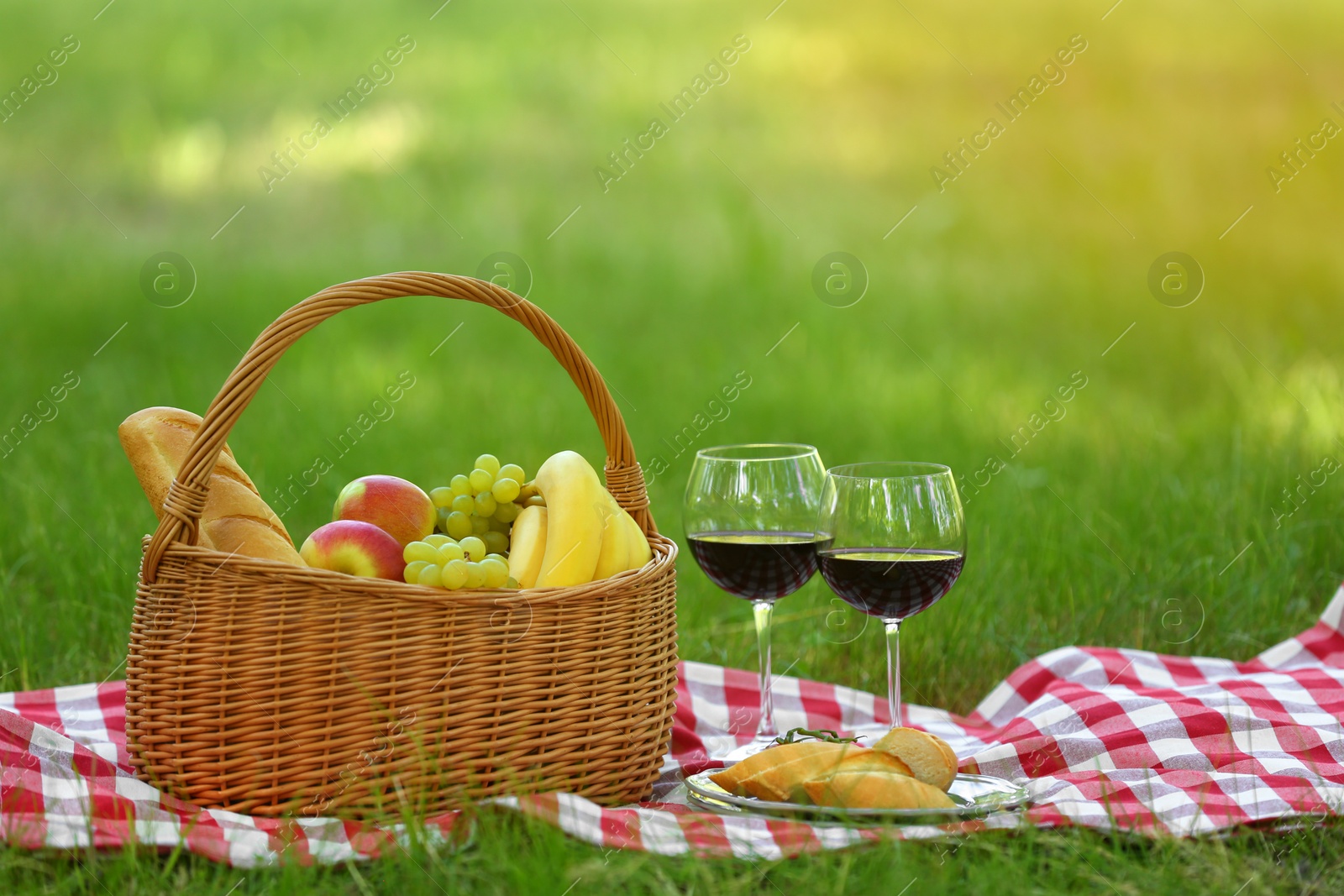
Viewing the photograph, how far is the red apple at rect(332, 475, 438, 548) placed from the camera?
192 centimetres

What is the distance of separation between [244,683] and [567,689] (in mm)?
445

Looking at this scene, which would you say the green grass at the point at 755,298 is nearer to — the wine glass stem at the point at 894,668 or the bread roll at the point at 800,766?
the bread roll at the point at 800,766

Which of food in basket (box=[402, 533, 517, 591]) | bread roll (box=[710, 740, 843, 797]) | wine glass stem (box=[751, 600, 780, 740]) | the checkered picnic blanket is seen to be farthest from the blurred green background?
food in basket (box=[402, 533, 517, 591])

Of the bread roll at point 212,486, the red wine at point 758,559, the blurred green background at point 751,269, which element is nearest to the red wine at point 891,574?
the red wine at point 758,559

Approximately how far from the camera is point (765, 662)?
6.54 ft

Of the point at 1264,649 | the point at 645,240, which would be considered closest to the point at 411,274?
the point at 1264,649

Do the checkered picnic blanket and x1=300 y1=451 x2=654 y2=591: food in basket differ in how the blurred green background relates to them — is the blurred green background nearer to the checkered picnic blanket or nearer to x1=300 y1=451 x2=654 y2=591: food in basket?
the checkered picnic blanket

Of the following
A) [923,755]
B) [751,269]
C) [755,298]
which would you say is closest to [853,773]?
[923,755]

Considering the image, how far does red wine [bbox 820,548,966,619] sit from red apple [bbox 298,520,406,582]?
0.64 meters

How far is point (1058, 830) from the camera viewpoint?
1673mm

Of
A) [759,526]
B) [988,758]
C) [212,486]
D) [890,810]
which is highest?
[212,486]

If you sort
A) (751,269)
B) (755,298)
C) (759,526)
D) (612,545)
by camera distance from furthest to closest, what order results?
(751,269), (755,298), (759,526), (612,545)

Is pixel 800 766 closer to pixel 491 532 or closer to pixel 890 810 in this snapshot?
pixel 890 810

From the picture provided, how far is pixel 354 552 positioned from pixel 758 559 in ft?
2.03
